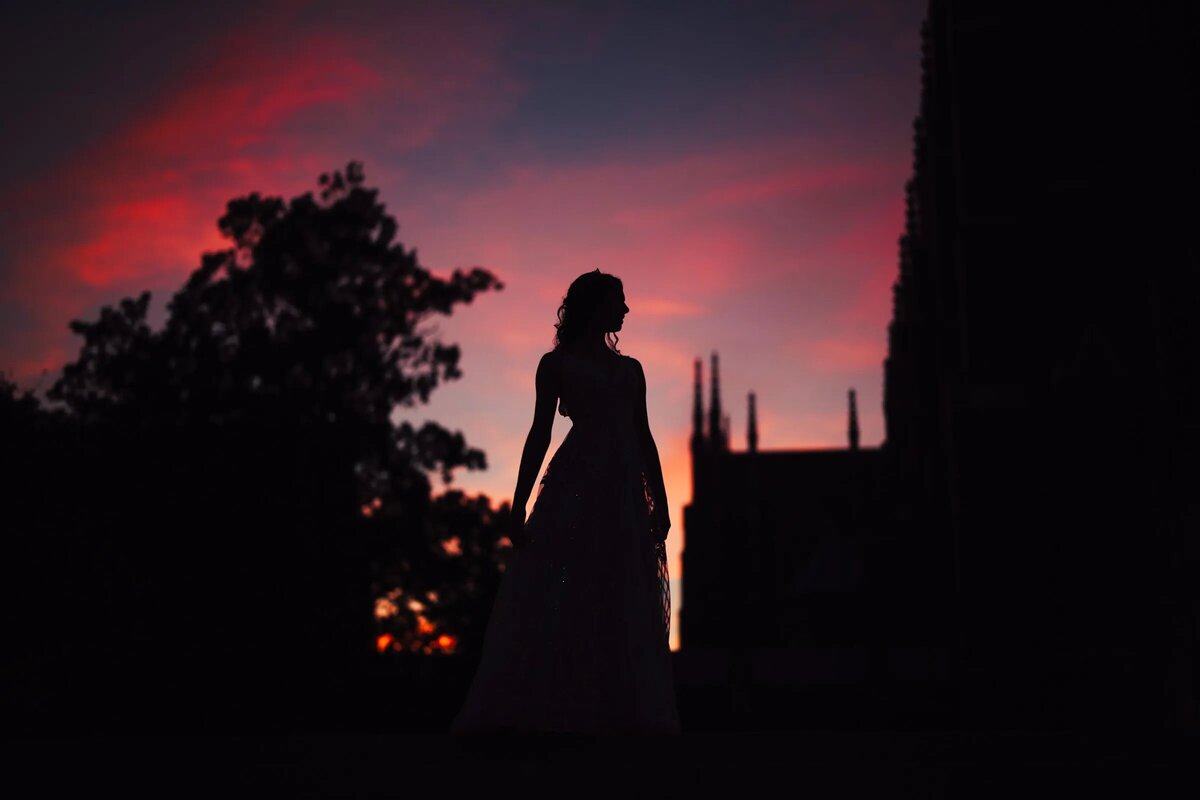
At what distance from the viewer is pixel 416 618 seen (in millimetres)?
29656

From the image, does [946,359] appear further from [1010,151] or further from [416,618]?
[416,618]

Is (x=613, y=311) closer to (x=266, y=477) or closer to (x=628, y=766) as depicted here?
(x=628, y=766)

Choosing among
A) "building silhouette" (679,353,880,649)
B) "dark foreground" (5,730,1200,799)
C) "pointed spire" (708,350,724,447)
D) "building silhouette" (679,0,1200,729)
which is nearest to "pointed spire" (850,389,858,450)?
"building silhouette" (679,353,880,649)

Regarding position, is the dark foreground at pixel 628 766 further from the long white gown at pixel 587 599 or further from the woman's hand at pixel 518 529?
the woman's hand at pixel 518 529

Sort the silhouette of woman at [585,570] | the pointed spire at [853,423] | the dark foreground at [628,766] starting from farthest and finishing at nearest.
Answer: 1. the pointed spire at [853,423]
2. the silhouette of woman at [585,570]
3. the dark foreground at [628,766]

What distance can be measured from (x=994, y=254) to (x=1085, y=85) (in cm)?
341

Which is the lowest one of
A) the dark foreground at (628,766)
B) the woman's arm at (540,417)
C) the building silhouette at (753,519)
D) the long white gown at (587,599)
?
the dark foreground at (628,766)

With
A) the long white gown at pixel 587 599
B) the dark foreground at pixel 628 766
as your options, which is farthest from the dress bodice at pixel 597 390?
the dark foreground at pixel 628 766

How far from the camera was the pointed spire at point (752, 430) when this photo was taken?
76825 millimetres

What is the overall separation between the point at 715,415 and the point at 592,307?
71.2 meters

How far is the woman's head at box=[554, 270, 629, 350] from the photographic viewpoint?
557 centimetres

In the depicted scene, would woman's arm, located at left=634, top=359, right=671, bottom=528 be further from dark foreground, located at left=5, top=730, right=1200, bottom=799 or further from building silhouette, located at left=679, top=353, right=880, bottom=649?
building silhouette, located at left=679, top=353, right=880, bottom=649

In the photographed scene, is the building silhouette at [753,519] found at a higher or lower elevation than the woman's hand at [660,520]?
higher

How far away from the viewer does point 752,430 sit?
77.7m
